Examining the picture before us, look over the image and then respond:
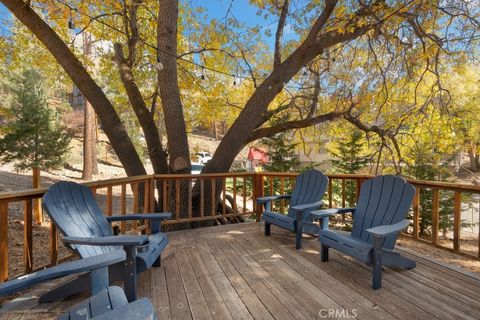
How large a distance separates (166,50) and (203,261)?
3.44 metres

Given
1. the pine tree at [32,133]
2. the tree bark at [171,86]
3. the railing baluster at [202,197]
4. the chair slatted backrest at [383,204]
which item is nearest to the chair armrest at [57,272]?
the chair slatted backrest at [383,204]

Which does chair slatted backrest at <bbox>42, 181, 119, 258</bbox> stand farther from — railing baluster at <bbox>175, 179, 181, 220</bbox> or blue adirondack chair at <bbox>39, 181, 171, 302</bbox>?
railing baluster at <bbox>175, 179, 181, 220</bbox>

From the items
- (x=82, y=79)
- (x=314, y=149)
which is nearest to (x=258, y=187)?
(x=82, y=79)

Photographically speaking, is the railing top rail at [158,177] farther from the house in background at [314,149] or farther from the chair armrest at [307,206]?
the house in background at [314,149]

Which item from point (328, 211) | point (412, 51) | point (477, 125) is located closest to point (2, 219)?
point (328, 211)

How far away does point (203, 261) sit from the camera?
9.45 feet

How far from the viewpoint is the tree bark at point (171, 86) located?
4.34 m

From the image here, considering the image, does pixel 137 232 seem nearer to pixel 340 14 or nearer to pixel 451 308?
pixel 451 308

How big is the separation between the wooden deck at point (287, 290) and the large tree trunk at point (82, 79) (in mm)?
2107

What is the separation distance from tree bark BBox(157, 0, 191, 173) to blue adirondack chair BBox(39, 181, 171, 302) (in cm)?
189

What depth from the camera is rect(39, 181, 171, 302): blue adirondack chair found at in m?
1.86

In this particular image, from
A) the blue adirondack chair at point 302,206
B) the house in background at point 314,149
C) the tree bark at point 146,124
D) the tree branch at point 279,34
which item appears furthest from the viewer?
the house in background at point 314,149

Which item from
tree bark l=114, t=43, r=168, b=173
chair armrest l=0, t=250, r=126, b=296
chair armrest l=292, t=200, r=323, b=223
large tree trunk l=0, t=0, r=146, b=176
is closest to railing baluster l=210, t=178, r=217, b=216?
tree bark l=114, t=43, r=168, b=173

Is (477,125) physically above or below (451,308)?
above
